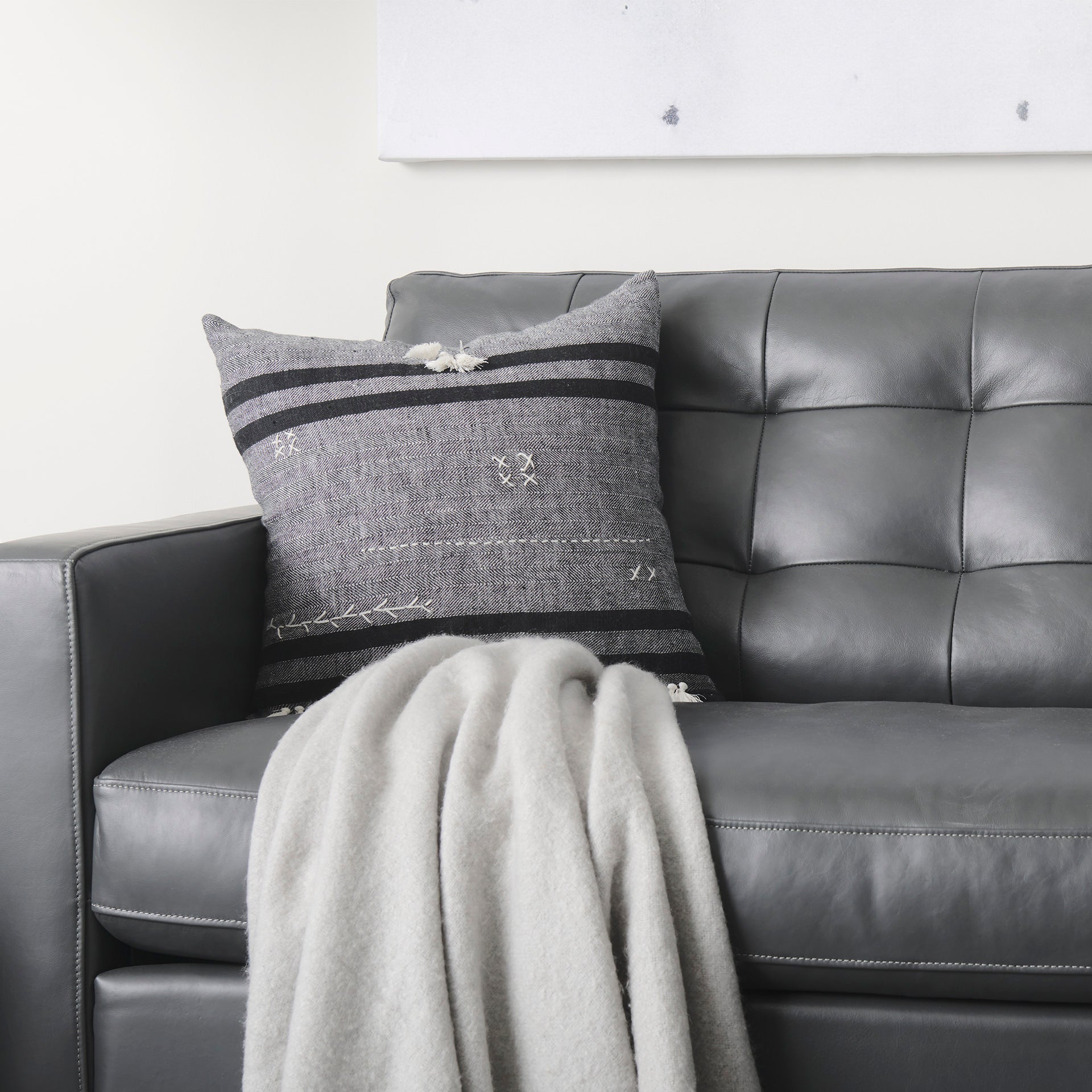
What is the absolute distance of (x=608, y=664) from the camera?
1.24m

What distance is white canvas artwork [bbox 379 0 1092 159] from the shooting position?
1.87 m

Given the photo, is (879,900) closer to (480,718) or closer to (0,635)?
(480,718)

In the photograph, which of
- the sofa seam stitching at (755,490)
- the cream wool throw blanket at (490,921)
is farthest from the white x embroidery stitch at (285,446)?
the sofa seam stitching at (755,490)

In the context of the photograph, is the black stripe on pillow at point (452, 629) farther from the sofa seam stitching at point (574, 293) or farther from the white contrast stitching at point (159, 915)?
the sofa seam stitching at point (574, 293)

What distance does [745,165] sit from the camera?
1.99 meters

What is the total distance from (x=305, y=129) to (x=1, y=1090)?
166 cm

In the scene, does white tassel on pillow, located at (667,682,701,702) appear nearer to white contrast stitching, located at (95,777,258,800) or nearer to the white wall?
white contrast stitching, located at (95,777,258,800)

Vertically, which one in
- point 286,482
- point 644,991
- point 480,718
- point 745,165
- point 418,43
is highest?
point 418,43

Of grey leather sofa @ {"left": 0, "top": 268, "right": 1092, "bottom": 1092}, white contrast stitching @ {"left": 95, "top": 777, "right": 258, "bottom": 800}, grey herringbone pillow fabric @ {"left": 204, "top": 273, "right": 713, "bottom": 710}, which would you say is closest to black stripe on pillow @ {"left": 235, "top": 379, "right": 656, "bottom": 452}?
grey herringbone pillow fabric @ {"left": 204, "top": 273, "right": 713, "bottom": 710}

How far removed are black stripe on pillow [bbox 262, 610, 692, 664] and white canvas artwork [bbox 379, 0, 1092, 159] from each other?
1076 mm

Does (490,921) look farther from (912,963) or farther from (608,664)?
(608,664)

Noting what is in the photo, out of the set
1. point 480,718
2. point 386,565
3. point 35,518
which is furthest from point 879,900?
point 35,518

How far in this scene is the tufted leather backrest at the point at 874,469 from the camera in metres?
1.36

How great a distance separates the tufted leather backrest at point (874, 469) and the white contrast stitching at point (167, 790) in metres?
0.69
